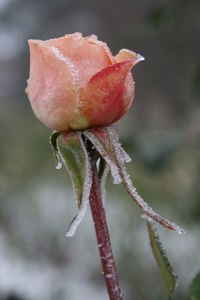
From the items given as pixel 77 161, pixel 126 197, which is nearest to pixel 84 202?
pixel 77 161

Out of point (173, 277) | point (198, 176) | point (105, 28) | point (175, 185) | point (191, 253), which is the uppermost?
point (173, 277)

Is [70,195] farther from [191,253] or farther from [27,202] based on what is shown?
[191,253]

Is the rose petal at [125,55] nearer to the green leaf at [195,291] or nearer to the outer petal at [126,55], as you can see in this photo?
the outer petal at [126,55]

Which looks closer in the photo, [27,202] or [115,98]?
[115,98]

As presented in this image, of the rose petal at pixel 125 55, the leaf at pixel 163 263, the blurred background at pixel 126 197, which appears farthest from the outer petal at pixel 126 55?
the blurred background at pixel 126 197

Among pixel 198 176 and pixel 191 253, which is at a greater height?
pixel 198 176

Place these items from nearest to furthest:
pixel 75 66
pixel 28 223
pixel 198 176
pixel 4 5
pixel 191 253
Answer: pixel 75 66, pixel 198 176, pixel 191 253, pixel 28 223, pixel 4 5

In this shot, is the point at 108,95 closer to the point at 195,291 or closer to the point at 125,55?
the point at 125,55

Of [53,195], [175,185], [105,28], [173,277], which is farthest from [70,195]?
[105,28]

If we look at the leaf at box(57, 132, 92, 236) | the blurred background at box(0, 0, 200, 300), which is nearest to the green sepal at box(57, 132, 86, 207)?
the leaf at box(57, 132, 92, 236)
